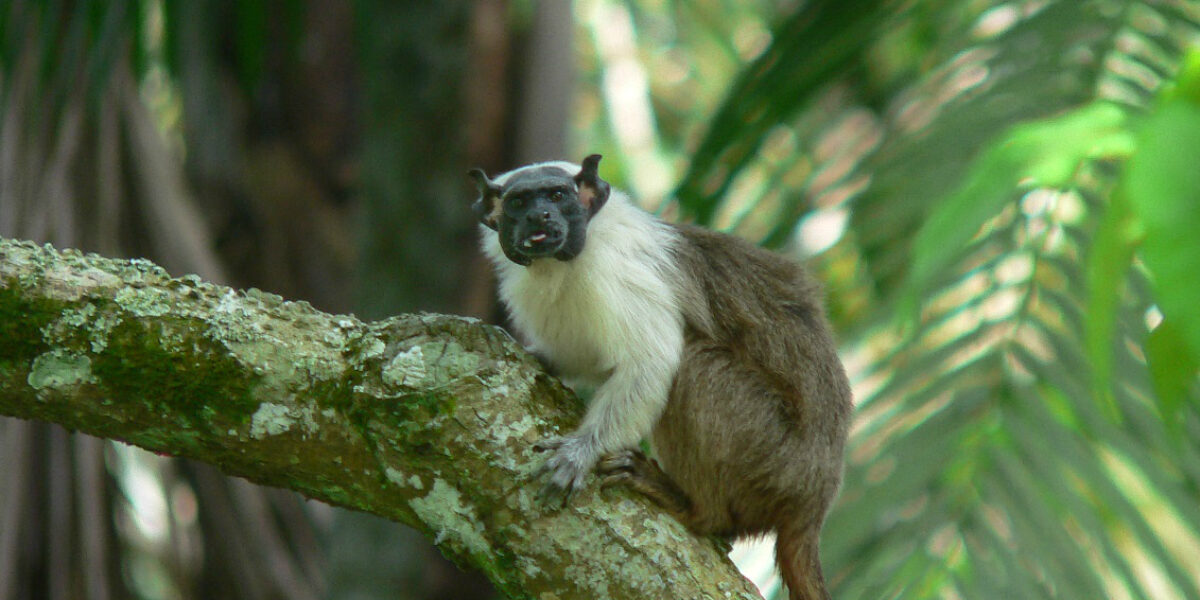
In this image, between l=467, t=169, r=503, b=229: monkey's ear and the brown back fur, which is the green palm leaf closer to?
the brown back fur

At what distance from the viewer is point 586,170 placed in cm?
368

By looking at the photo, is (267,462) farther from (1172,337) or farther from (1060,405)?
(1060,405)

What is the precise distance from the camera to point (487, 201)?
12.4 feet

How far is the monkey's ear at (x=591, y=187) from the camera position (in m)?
3.68

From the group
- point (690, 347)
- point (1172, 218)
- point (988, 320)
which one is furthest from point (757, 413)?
point (1172, 218)

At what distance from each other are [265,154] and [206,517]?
103 inches

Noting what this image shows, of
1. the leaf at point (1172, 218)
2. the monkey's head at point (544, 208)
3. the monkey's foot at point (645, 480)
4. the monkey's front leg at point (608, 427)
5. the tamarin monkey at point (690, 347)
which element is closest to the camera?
the leaf at point (1172, 218)

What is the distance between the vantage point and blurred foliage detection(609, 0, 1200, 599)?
3.51m

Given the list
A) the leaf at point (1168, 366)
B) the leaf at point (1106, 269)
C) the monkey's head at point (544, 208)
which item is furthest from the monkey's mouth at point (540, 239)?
the leaf at point (1168, 366)

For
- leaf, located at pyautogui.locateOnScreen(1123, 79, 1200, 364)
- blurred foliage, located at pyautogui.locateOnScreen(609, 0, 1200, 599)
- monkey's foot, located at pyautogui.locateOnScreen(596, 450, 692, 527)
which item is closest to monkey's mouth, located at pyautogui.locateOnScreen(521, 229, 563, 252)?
monkey's foot, located at pyautogui.locateOnScreen(596, 450, 692, 527)

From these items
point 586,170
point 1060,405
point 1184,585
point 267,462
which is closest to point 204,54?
point 586,170

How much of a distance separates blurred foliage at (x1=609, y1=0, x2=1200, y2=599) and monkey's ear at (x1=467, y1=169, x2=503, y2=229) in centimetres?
141

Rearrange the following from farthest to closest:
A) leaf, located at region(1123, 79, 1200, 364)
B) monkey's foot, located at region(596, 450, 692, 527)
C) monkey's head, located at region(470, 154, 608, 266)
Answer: monkey's head, located at region(470, 154, 608, 266), monkey's foot, located at region(596, 450, 692, 527), leaf, located at region(1123, 79, 1200, 364)

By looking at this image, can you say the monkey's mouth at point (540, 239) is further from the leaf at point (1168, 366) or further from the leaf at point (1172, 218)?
the leaf at point (1172, 218)
